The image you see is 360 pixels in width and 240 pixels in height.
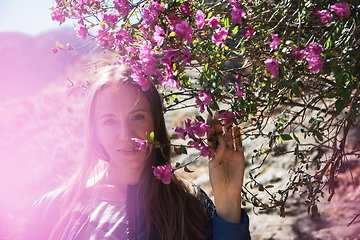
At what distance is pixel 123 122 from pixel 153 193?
410mm

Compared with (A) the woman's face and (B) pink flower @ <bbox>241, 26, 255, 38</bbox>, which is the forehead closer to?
(A) the woman's face

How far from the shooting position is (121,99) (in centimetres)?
143

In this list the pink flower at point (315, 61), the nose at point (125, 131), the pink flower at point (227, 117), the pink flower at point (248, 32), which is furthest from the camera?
the nose at point (125, 131)

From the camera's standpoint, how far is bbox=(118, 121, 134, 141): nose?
4.47 feet

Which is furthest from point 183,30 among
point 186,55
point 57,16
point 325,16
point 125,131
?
point 57,16

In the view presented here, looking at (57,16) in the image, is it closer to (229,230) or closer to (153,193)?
(153,193)

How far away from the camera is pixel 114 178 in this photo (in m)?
1.59

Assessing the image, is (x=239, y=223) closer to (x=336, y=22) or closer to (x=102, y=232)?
(x=102, y=232)

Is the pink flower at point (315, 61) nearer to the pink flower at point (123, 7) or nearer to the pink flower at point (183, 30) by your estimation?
the pink flower at point (183, 30)

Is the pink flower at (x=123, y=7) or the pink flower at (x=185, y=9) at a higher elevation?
the pink flower at (x=123, y=7)

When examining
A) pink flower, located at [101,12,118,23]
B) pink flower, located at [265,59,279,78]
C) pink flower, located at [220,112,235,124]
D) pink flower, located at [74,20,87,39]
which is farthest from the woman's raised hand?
pink flower, located at [74,20,87,39]

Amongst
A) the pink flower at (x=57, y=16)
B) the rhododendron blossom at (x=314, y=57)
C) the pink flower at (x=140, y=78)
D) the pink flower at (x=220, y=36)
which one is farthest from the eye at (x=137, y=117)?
the rhododendron blossom at (x=314, y=57)

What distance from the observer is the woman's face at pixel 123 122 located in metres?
1.39

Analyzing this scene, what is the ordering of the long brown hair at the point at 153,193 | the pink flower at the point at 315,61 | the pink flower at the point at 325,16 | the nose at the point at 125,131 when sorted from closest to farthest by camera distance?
the pink flower at the point at 315,61
the pink flower at the point at 325,16
the nose at the point at 125,131
the long brown hair at the point at 153,193
